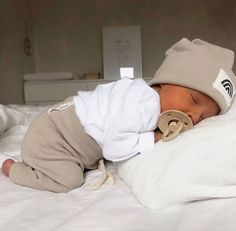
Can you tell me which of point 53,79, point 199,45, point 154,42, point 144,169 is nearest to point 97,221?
point 144,169

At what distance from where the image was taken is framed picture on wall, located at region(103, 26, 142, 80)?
10.4 feet

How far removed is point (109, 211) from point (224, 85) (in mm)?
386

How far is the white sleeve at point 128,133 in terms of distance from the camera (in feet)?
2.63

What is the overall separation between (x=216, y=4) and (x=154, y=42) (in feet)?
1.93

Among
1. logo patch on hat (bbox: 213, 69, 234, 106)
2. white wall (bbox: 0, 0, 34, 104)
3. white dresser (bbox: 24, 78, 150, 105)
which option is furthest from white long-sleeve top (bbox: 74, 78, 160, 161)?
white dresser (bbox: 24, 78, 150, 105)

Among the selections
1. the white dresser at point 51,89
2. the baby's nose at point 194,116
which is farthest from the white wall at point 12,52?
→ the baby's nose at point 194,116

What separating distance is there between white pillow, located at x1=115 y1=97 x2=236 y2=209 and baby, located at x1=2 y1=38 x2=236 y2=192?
0.08 metres

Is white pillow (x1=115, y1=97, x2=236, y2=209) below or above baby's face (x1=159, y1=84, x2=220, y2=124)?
below

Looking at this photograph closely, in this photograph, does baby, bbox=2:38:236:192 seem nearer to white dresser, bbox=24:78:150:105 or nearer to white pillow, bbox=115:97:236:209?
white pillow, bbox=115:97:236:209

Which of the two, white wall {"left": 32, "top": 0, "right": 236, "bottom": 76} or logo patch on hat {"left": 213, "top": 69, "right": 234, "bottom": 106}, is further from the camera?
white wall {"left": 32, "top": 0, "right": 236, "bottom": 76}

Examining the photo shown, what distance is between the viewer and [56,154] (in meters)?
0.87

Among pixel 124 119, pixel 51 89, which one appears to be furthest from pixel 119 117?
pixel 51 89

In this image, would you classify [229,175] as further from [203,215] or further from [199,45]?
[199,45]

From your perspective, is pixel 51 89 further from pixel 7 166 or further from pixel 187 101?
pixel 187 101
